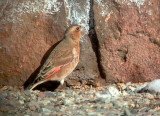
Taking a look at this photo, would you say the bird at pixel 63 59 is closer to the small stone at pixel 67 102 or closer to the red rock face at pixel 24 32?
the red rock face at pixel 24 32

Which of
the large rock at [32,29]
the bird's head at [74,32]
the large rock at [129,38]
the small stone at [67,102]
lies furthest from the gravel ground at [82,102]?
the bird's head at [74,32]

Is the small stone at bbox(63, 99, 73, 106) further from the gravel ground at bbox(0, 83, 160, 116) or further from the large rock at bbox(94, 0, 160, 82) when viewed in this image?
the large rock at bbox(94, 0, 160, 82)

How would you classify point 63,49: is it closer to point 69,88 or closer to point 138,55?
point 69,88

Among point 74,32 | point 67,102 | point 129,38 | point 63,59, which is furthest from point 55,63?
point 129,38

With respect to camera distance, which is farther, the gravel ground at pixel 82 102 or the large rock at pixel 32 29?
the large rock at pixel 32 29

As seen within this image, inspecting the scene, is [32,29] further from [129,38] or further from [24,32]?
[129,38]

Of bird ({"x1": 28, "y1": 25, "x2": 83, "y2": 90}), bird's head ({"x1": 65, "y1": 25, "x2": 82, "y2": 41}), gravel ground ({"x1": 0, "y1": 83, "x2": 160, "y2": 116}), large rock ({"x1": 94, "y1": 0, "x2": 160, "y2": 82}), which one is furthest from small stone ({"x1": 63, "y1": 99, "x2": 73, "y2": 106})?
bird's head ({"x1": 65, "y1": 25, "x2": 82, "y2": 41})
